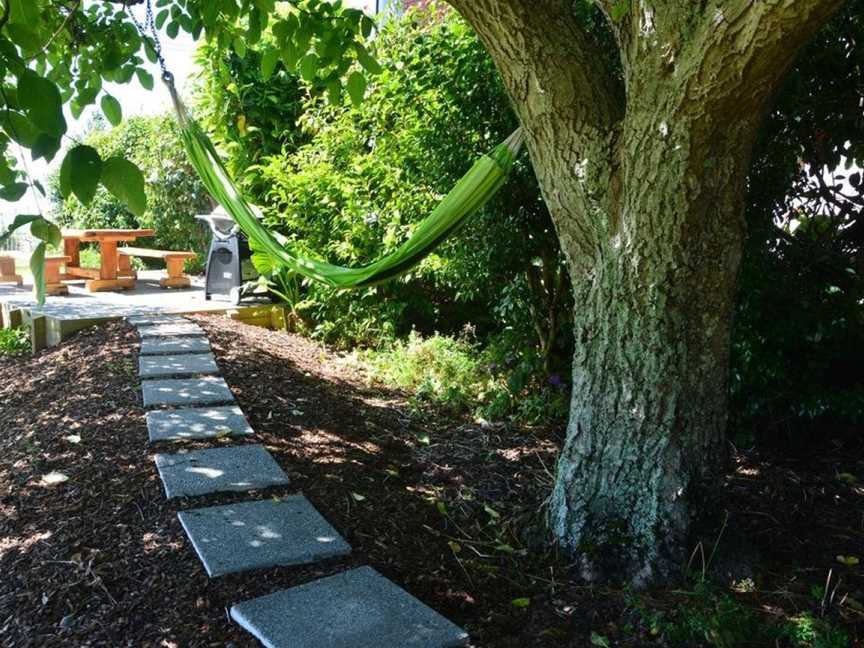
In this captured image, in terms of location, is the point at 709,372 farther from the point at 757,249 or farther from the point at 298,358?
the point at 298,358

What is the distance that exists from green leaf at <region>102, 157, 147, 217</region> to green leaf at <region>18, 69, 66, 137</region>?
0.07 meters

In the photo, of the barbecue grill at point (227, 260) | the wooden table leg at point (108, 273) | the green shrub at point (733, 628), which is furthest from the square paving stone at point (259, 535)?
the wooden table leg at point (108, 273)

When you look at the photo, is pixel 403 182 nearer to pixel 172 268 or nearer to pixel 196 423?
pixel 196 423

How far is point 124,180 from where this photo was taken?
3.15ft

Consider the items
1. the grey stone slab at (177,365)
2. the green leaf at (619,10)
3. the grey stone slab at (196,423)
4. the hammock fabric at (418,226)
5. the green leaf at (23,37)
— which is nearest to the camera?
the green leaf at (23,37)

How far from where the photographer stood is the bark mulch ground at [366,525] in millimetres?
1802

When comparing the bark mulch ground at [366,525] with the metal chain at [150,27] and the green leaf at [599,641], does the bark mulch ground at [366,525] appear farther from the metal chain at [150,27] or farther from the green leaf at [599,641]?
the metal chain at [150,27]

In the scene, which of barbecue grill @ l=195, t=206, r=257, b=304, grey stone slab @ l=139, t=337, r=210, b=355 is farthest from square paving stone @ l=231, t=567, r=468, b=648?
barbecue grill @ l=195, t=206, r=257, b=304

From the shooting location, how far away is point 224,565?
1.89 meters

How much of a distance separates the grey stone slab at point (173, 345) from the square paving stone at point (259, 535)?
80.7 inches

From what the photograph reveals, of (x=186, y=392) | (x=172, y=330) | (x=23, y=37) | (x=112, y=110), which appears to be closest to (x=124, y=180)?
(x=23, y=37)

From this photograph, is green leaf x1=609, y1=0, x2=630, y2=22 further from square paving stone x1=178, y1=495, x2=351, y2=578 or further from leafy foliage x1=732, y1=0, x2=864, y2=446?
square paving stone x1=178, y1=495, x2=351, y2=578

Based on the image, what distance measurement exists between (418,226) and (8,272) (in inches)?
240

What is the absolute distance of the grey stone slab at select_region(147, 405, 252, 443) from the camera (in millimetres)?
2805
